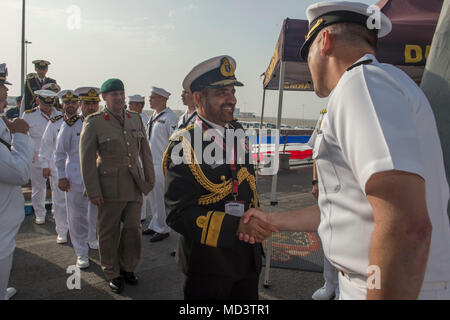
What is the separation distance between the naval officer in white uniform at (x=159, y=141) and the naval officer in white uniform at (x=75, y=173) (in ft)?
4.12

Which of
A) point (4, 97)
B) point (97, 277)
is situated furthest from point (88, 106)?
point (97, 277)

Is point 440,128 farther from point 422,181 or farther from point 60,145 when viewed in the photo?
point 60,145

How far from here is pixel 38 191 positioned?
230 inches

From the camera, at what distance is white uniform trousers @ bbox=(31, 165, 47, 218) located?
582 centimetres

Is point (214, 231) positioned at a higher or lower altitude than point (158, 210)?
Answer: higher

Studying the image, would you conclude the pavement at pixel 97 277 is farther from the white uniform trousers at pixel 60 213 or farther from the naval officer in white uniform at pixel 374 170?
the naval officer in white uniform at pixel 374 170

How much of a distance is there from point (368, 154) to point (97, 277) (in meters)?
4.08

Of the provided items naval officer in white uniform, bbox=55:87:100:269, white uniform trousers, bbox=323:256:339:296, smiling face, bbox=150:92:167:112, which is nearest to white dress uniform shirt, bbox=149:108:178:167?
smiling face, bbox=150:92:167:112

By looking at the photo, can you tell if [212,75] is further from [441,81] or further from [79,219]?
[79,219]

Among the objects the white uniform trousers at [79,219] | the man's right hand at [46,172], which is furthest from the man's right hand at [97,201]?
the man's right hand at [46,172]

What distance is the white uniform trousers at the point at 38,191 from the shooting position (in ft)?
19.1

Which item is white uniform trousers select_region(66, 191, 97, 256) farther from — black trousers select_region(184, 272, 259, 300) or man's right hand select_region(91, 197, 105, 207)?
black trousers select_region(184, 272, 259, 300)

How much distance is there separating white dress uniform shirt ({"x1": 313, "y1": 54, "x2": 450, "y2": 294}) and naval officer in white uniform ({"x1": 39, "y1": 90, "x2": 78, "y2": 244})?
4.55 m
